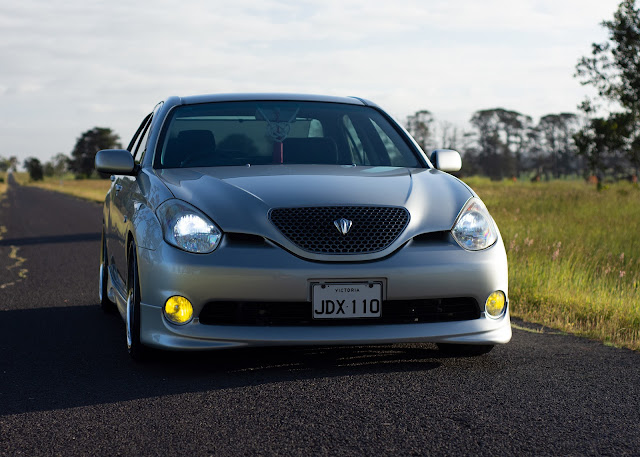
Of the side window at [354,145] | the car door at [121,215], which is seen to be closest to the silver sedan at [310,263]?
the car door at [121,215]

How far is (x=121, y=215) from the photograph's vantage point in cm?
543

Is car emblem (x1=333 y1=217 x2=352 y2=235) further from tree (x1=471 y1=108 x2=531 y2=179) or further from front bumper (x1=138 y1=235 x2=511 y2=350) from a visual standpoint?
tree (x1=471 y1=108 x2=531 y2=179)

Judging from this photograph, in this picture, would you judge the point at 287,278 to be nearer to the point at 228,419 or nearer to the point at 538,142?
the point at 228,419

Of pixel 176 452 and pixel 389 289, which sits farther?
pixel 389 289

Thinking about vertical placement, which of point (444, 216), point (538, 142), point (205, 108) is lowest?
point (538, 142)

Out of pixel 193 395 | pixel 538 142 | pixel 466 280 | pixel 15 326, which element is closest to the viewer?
pixel 193 395

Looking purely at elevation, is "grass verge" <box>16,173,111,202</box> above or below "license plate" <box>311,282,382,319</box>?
below

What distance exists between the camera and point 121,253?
5.29 meters

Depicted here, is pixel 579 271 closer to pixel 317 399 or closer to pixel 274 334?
pixel 274 334

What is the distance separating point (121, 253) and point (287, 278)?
1.66 m

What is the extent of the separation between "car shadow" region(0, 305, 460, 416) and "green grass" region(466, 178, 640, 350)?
1664 mm

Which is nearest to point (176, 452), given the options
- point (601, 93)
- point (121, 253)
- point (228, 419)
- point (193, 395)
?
point (228, 419)

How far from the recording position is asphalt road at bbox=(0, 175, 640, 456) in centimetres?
321

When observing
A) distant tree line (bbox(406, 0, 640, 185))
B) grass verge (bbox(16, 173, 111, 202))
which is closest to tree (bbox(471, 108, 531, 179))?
distant tree line (bbox(406, 0, 640, 185))
